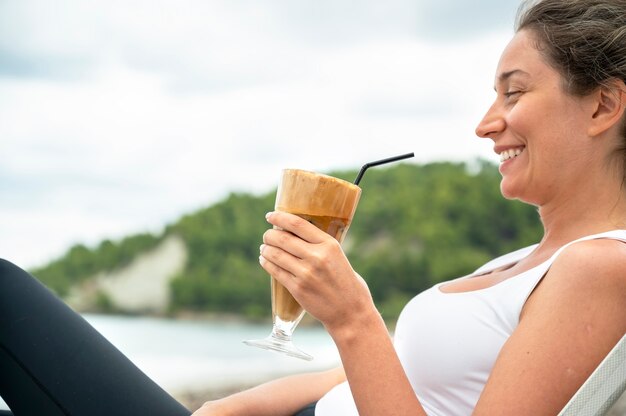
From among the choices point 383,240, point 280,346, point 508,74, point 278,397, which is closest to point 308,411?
point 278,397

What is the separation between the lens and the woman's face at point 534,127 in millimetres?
1401

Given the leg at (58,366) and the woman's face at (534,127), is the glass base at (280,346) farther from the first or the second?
the woman's face at (534,127)

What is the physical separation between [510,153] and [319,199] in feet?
1.43

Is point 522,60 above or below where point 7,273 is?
above

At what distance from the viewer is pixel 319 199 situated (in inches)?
49.8

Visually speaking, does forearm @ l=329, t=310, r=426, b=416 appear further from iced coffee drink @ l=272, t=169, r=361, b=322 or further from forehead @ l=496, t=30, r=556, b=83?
forehead @ l=496, t=30, r=556, b=83

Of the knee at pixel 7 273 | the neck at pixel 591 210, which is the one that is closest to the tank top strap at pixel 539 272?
the neck at pixel 591 210

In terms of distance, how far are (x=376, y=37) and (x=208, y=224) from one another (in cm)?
917

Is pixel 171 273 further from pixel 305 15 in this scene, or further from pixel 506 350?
pixel 506 350

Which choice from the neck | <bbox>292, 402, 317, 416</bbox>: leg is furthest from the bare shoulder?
<bbox>292, 402, 317, 416</bbox>: leg

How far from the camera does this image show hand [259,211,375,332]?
1142 mm

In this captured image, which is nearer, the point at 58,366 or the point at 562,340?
the point at 562,340

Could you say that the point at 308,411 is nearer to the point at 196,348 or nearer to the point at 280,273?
the point at 280,273

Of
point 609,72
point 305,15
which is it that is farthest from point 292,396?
point 305,15
